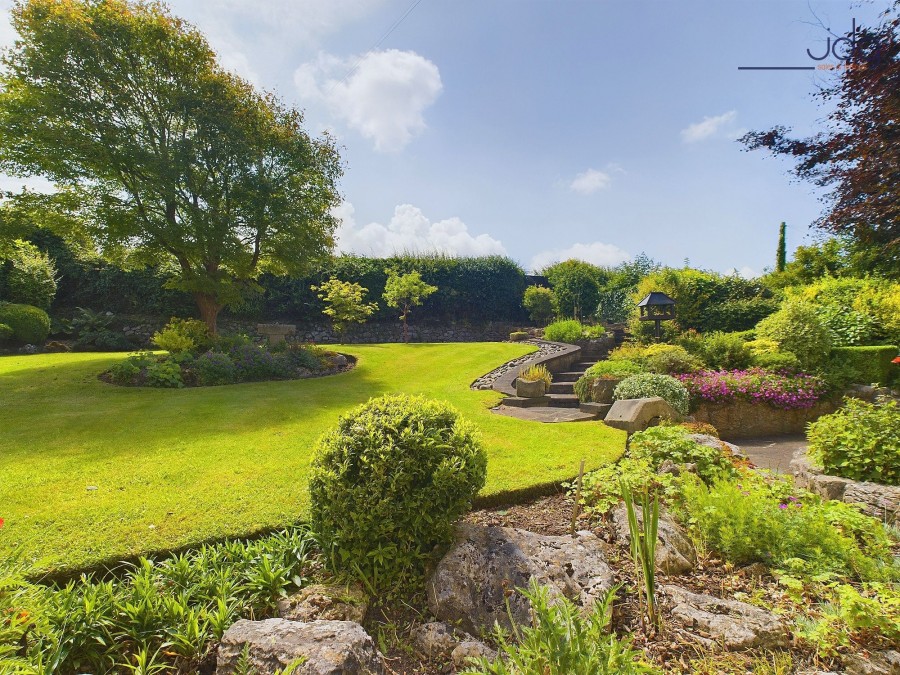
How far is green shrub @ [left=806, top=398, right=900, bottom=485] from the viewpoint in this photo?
3.82 m

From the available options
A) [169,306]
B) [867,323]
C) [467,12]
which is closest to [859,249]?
[867,323]

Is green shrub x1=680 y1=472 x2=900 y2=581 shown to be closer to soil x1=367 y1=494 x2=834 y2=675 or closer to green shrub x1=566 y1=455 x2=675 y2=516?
soil x1=367 y1=494 x2=834 y2=675

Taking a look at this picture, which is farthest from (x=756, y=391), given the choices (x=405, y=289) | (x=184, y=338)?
(x=184, y=338)

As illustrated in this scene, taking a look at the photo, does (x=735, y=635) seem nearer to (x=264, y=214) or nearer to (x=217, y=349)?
(x=217, y=349)

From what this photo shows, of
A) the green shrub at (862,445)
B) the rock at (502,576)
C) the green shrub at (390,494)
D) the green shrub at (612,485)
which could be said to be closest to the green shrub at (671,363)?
the green shrub at (862,445)

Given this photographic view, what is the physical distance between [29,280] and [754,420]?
808 inches

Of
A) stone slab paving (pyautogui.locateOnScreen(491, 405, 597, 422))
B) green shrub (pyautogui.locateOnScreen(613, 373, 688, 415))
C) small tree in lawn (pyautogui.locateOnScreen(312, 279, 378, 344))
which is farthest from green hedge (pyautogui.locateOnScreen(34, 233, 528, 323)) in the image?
green shrub (pyautogui.locateOnScreen(613, 373, 688, 415))

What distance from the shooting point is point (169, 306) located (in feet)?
51.9

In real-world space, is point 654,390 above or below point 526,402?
above

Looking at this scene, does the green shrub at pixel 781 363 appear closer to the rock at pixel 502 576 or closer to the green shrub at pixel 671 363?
the green shrub at pixel 671 363

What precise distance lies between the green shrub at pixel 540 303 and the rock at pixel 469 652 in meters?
18.9

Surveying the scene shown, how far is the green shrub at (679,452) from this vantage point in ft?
12.5

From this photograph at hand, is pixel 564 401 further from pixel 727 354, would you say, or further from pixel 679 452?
pixel 727 354

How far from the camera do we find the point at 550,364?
33.0 ft
